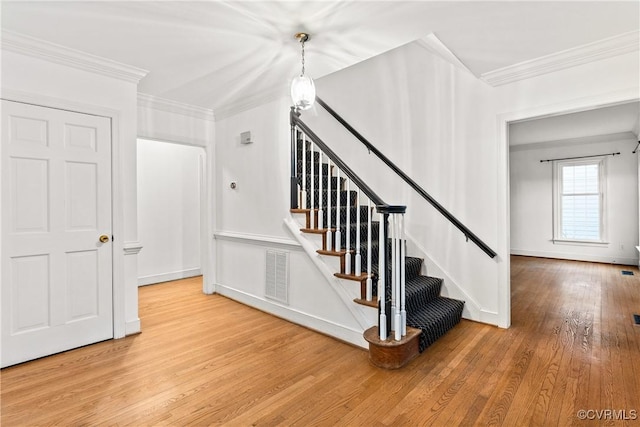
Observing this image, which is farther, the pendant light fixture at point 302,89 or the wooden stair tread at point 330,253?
the wooden stair tread at point 330,253

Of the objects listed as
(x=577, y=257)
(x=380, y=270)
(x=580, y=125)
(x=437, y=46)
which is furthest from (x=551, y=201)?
(x=380, y=270)

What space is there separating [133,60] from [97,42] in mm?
339

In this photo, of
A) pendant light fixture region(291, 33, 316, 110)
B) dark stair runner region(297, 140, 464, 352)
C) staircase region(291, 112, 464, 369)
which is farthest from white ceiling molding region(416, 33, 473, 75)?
dark stair runner region(297, 140, 464, 352)

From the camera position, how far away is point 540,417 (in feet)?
6.15

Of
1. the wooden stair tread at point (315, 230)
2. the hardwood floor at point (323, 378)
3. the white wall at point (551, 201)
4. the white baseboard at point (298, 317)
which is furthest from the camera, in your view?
the white wall at point (551, 201)

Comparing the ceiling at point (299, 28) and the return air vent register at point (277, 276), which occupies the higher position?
the ceiling at point (299, 28)

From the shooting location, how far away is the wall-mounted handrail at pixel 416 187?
329 cm

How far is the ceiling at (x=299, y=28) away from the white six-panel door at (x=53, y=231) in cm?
75

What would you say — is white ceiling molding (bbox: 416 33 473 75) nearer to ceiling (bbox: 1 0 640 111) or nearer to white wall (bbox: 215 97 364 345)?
ceiling (bbox: 1 0 640 111)

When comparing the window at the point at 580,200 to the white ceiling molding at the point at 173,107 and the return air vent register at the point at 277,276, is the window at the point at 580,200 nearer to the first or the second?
the return air vent register at the point at 277,276

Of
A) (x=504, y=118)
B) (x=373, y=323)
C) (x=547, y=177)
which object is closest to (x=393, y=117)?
(x=504, y=118)

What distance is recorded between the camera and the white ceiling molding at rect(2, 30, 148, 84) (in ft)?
8.29

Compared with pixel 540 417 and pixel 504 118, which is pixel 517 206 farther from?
pixel 540 417

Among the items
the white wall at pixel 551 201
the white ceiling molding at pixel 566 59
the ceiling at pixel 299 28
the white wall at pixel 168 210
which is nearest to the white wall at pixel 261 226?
the ceiling at pixel 299 28
